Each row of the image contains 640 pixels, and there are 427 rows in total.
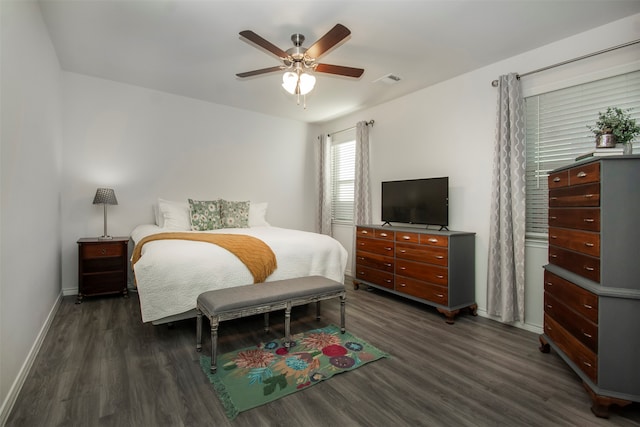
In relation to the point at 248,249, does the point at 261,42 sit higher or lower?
higher

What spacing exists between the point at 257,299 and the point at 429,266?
188 centimetres

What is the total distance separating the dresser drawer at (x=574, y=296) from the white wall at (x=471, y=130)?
0.61m

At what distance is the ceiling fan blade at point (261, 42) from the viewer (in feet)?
6.97

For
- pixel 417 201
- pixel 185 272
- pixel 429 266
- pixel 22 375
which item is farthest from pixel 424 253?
pixel 22 375

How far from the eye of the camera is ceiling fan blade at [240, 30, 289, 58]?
212 cm

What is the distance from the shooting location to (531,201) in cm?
289

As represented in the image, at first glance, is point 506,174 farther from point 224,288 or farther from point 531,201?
point 224,288

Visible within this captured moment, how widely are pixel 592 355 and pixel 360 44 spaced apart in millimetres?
2830

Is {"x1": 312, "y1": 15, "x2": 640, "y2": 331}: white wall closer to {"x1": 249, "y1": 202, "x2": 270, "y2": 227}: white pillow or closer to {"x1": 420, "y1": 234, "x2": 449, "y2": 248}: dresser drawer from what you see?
{"x1": 420, "y1": 234, "x2": 449, "y2": 248}: dresser drawer

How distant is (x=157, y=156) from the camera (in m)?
4.22

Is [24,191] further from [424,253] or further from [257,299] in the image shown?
[424,253]

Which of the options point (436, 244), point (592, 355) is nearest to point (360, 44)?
point (436, 244)

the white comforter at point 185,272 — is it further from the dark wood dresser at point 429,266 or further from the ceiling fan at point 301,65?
the ceiling fan at point 301,65

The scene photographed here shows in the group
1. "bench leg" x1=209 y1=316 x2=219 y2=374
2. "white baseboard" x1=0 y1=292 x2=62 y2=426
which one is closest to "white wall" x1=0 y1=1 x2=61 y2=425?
"white baseboard" x1=0 y1=292 x2=62 y2=426
